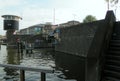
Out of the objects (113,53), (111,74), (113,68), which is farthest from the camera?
(113,53)

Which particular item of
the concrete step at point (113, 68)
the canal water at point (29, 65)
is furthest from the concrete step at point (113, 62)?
the canal water at point (29, 65)

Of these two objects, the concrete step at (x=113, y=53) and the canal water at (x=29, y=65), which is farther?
the canal water at (x=29, y=65)

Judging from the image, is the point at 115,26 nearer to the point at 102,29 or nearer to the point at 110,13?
the point at 110,13

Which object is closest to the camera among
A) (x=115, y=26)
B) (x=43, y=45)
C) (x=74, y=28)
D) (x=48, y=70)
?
(x=48, y=70)

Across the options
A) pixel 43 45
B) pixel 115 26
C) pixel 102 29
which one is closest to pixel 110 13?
pixel 115 26

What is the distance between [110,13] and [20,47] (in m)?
35.6

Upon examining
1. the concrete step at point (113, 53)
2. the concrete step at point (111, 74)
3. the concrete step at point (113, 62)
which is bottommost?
the concrete step at point (111, 74)

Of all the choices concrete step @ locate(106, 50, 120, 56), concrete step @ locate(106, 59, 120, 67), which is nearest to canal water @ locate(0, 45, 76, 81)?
concrete step @ locate(106, 59, 120, 67)

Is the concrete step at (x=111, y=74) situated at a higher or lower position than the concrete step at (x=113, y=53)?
lower

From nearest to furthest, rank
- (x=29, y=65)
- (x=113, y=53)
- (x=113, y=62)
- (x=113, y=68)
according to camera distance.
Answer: (x=113, y=68)
(x=113, y=62)
(x=113, y=53)
(x=29, y=65)

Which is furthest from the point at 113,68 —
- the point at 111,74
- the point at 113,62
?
the point at 113,62

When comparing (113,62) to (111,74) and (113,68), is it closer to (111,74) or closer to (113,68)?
(113,68)

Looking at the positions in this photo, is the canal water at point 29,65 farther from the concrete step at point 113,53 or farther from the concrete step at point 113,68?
the concrete step at point 113,53

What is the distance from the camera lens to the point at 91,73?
28.2 feet
